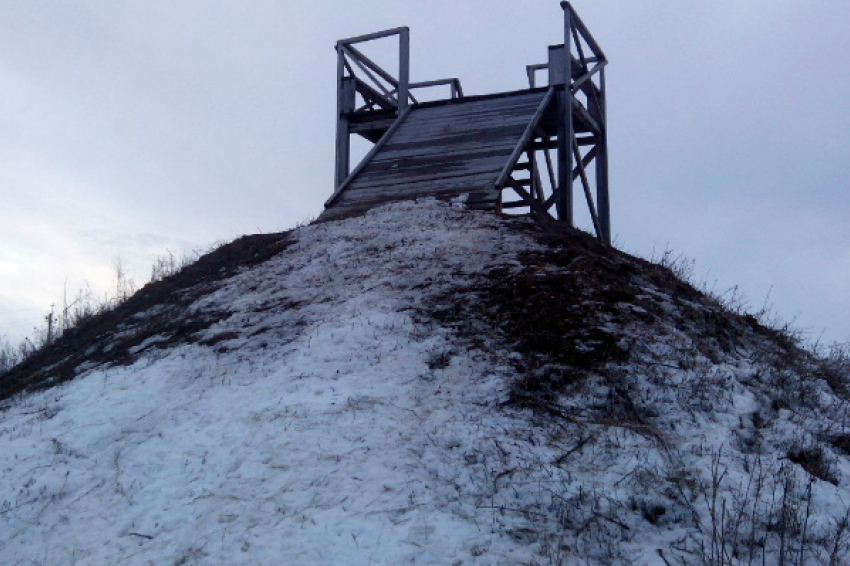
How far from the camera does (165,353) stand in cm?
812

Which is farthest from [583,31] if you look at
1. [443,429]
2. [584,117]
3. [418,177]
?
[443,429]

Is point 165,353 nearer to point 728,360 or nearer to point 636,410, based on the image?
point 636,410

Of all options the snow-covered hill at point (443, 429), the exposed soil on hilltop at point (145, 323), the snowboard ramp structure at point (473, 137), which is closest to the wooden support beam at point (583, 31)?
the snowboard ramp structure at point (473, 137)

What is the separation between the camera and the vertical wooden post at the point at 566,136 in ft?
43.0

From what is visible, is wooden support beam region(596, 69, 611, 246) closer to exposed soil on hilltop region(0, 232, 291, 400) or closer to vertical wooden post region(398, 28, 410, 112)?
vertical wooden post region(398, 28, 410, 112)

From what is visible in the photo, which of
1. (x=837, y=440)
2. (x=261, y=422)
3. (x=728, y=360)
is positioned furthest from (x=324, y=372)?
(x=837, y=440)

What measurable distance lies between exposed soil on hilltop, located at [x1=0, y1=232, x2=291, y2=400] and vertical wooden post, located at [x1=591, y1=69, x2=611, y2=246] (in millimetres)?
6599

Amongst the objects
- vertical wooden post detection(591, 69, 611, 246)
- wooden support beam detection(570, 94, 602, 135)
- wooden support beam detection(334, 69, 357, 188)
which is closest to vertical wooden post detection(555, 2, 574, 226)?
wooden support beam detection(570, 94, 602, 135)

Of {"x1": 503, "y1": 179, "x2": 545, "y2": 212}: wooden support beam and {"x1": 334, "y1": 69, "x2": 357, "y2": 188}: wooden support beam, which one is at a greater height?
{"x1": 334, "y1": 69, "x2": 357, "y2": 188}: wooden support beam

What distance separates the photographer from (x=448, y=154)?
519 inches

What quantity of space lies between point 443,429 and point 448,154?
834 centimetres

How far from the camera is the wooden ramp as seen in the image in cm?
1216

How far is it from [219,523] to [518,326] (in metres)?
3.42

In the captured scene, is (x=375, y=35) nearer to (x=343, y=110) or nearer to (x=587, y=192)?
(x=343, y=110)
